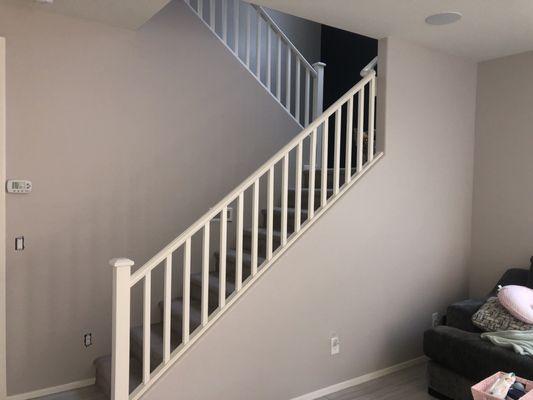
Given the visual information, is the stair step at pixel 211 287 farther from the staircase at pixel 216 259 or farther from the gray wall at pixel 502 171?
the gray wall at pixel 502 171

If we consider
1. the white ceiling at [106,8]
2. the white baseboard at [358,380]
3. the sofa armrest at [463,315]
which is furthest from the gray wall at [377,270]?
the white ceiling at [106,8]

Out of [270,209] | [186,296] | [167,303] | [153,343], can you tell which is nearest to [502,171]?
[270,209]

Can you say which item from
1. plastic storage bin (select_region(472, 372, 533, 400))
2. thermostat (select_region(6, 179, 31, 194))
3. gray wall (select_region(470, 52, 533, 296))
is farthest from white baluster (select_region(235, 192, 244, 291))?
gray wall (select_region(470, 52, 533, 296))

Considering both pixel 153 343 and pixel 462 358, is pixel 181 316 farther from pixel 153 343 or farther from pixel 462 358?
pixel 462 358

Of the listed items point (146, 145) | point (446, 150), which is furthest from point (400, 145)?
point (146, 145)

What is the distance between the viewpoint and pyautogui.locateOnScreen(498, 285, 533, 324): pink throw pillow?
2781 millimetres

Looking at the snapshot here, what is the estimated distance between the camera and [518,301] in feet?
9.29

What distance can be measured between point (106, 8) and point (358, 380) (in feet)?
10.5

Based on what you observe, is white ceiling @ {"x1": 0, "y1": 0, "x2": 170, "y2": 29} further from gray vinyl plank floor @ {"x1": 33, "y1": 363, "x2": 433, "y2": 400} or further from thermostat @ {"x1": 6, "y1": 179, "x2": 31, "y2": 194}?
gray vinyl plank floor @ {"x1": 33, "y1": 363, "x2": 433, "y2": 400}

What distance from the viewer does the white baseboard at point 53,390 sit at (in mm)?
2990

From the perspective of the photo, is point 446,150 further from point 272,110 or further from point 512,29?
point 272,110

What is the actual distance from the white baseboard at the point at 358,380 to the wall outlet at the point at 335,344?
25cm

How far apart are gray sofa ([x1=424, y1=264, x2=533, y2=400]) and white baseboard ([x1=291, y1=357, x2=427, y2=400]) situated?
41 centimetres

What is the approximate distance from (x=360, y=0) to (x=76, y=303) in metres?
2.85
